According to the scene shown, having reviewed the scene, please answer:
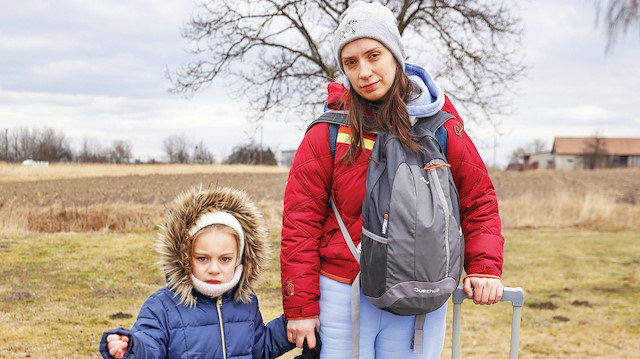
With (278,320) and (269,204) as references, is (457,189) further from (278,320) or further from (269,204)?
(269,204)

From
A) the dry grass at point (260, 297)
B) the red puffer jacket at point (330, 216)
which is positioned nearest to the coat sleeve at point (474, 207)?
the red puffer jacket at point (330, 216)

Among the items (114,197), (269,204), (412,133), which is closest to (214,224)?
(412,133)

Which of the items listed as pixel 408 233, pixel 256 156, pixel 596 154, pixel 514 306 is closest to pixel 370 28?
pixel 408 233

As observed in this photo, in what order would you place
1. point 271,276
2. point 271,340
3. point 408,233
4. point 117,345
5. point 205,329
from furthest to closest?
point 271,276 → point 271,340 → point 205,329 → point 117,345 → point 408,233

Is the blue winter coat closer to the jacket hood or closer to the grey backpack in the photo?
the grey backpack

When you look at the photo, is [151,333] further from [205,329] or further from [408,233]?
[408,233]

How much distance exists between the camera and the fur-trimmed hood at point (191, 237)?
223 cm

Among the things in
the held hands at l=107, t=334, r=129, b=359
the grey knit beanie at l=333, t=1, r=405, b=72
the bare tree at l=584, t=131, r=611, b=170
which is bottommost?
the held hands at l=107, t=334, r=129, b=359

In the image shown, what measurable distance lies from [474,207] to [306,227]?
2.04 feet

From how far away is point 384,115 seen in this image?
1.96 meters

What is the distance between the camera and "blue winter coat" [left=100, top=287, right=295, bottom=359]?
214cm

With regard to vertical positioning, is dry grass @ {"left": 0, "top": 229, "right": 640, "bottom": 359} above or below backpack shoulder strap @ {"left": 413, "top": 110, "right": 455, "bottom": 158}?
below

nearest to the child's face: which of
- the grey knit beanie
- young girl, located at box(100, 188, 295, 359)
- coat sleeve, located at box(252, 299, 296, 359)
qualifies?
young girl, located at box(100, 188, 295, 359)

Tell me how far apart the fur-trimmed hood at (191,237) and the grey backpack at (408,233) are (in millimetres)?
631
